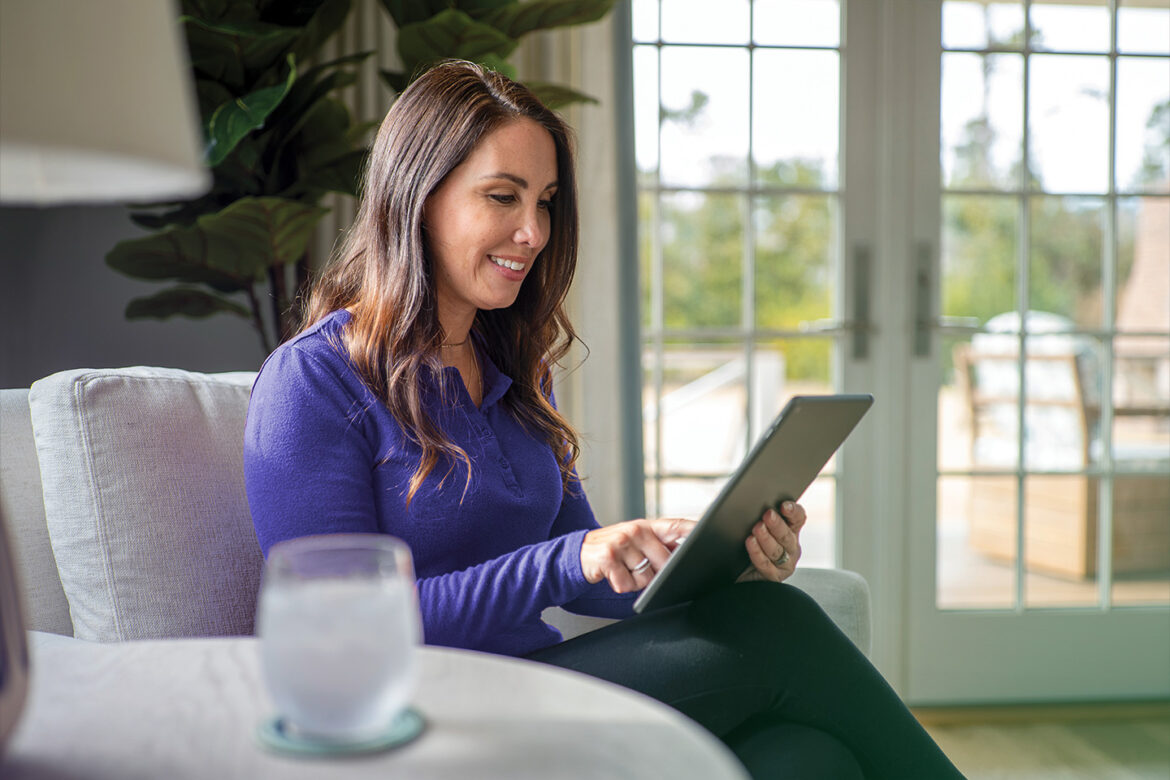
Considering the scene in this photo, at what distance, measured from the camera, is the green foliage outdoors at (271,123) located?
1.78m

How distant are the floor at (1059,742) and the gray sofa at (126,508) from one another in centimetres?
168

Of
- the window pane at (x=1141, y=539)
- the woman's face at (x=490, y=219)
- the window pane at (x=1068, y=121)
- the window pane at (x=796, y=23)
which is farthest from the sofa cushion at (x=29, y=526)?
the window pane at (x=1141, y=539)

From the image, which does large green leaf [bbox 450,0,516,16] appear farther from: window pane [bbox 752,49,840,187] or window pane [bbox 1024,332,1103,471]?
window pane [bbox 1024,332,1103,471]

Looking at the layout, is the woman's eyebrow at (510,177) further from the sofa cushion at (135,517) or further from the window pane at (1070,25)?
the window pane at (1070,25)

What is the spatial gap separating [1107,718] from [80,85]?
2727mm

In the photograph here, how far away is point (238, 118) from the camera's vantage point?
1695 mm

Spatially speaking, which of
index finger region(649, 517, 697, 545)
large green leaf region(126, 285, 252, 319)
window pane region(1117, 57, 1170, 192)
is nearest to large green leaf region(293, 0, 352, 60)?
large green leaf region(126, 285, 252, 319)

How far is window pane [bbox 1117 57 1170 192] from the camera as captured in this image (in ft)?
8.54

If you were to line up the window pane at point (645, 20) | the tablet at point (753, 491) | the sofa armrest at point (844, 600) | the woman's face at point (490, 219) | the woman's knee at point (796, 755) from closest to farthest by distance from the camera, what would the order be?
the tablet at point (753, 491) → the woman's knee at point (796, 755) → the woman's face at point (490, 219) → the sofa armrest at point (844, 600) → the window pane at point (645, 20)

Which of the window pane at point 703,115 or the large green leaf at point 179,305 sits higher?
the window pane at point 703,115

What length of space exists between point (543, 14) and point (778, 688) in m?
1.38

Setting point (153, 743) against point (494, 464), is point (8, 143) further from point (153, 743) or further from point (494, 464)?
point (494, 464)

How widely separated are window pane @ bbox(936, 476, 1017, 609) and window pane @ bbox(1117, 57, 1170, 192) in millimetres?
849

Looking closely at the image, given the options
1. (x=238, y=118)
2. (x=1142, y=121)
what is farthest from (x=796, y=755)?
(x=1142, y=121)
